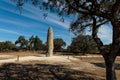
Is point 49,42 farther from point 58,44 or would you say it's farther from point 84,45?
point 58,44

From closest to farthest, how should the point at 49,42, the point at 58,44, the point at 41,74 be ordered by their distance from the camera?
the point at 41,74, the point at 49,42, the point at 58,44

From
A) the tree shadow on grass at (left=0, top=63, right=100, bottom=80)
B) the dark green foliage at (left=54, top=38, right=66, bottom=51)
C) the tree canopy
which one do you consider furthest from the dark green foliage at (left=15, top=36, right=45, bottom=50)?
the tree shadow on grass at (left=0, top=63, right=100, bottom=80)

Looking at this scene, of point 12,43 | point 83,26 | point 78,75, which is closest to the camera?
point 83,26

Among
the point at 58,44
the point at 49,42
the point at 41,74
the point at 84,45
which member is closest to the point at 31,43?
the point at 58,44

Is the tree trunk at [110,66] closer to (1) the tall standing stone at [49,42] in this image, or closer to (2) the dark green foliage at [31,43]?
(1) the tall standing stone at [49,42]

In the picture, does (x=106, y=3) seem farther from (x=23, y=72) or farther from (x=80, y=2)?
(x=23, y=72)

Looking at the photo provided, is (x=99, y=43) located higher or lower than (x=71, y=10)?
lower

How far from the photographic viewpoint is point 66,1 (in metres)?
17.2

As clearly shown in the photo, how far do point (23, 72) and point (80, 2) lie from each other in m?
11.3

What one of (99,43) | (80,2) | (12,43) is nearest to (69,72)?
(99,43)

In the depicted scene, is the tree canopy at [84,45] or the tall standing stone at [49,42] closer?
the tall standing stone at [49,42]

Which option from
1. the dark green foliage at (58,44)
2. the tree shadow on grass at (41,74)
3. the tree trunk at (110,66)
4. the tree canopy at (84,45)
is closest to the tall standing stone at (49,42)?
the tree shadow on grass at (41,74)

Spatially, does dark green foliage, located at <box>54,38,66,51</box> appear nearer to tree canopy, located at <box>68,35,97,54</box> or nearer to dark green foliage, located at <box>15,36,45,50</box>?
dark green foliage, located at <box>15,36,45,50</box>

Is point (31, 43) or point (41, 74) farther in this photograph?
point (31, 43)
